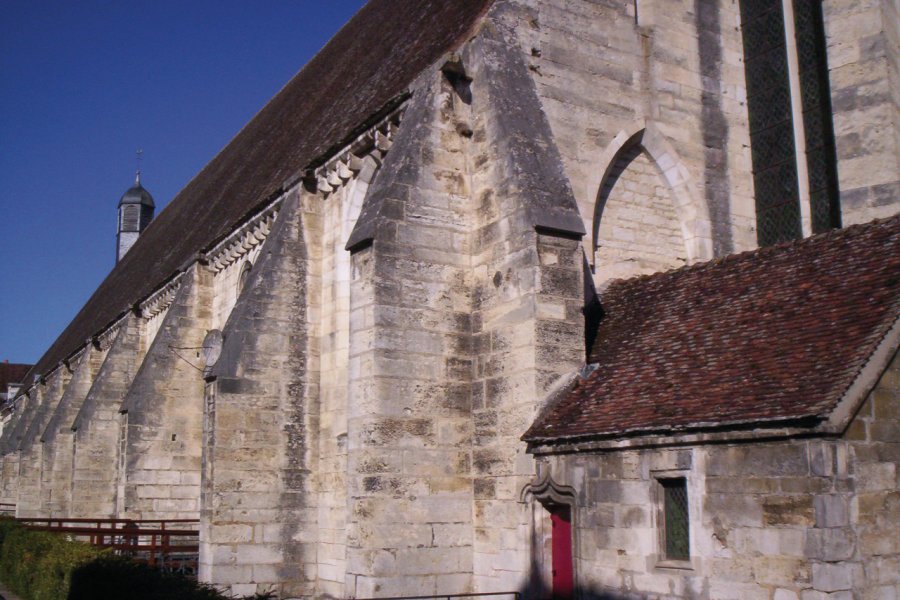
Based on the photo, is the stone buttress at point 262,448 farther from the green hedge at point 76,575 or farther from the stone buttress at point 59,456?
the stone buttress at point 59,456

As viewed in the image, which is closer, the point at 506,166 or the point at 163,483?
the point at 506,166

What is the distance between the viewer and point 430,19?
583 inches

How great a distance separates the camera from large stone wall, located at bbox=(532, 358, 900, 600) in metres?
6.55


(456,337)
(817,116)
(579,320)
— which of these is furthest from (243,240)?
(817,116)

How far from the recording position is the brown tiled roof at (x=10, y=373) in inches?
2503

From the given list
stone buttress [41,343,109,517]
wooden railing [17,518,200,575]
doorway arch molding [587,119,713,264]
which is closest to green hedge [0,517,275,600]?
wooden railing [17,518,200,575]

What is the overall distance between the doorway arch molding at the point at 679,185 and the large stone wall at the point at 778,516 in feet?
16.4

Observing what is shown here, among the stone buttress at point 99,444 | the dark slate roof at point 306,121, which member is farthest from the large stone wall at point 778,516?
the stone buttress at point 99,444

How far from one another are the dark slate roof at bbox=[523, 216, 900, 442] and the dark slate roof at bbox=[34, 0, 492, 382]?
4.17 meters

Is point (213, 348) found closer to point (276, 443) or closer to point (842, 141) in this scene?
point (276, 443)

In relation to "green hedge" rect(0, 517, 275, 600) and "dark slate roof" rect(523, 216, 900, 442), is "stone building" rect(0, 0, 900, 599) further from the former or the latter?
"green hedge" rect(0, 517, 275, 600)

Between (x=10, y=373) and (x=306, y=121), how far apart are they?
54812 mm

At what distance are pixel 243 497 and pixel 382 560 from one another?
3435 mm

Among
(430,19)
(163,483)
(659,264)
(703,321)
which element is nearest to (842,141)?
(659,264)
